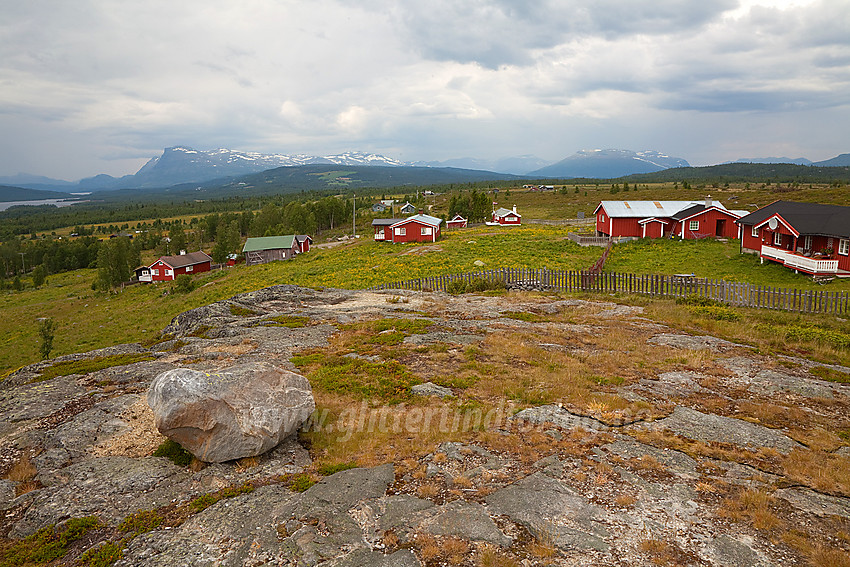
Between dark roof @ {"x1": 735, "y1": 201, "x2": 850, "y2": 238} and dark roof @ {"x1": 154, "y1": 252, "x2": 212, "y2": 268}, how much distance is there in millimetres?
85998

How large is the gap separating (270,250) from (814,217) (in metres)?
73.5

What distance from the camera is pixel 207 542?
6.91 meters

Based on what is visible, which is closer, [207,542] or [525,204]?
[207,542]

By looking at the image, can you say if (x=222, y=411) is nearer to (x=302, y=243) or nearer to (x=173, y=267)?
(x=302, y=243)

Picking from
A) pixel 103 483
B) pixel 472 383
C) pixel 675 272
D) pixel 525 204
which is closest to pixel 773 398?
pixel 472 383

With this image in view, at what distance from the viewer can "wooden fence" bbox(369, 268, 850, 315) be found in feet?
72.0

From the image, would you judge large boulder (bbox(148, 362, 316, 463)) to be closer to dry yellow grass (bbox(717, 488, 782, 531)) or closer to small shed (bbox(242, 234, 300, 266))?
dry yellow grass (bbox(717, 488, 782, 531))

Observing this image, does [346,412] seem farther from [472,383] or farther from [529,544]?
[529,544]

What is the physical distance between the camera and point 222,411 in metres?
8.80

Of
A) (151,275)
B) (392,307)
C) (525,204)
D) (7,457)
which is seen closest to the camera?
(7,457)

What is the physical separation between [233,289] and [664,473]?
50891mm

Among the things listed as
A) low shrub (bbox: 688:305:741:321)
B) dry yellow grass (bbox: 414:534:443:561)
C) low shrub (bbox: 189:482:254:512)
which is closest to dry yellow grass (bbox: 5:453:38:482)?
low shrub (bbox: 189:482:254:512)

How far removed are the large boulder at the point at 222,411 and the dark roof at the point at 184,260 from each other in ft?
277

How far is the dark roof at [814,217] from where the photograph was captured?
32281 mm
